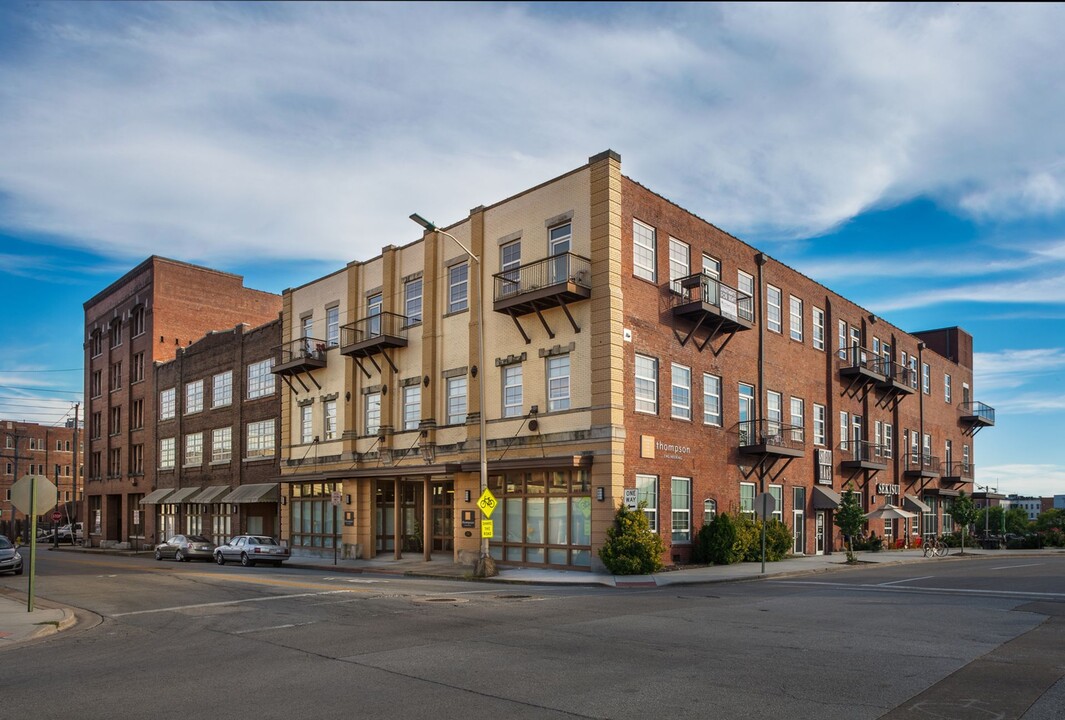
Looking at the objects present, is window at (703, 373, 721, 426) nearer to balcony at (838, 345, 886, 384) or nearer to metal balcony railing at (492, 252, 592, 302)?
metal balcony railing at (492, 252, 592, 302)

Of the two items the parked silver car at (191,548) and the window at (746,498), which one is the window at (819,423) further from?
the parked silver car at (191,548)

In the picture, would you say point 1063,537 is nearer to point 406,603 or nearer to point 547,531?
point 547,531

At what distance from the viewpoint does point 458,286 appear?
3166 centimetres

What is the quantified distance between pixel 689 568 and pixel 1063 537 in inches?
1584

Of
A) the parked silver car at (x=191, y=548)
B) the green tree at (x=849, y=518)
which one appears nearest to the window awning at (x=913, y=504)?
the green tree at (x=849, y=518)

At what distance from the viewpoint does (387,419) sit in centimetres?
3372

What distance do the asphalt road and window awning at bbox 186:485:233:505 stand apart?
81.1 ft

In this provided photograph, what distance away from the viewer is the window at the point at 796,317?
36750 mm

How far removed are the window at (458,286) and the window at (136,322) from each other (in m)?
32.9

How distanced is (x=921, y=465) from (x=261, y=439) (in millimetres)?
35371

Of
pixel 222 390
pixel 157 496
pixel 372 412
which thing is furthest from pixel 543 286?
pixel 157 496

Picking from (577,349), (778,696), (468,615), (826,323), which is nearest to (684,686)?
(778,696)

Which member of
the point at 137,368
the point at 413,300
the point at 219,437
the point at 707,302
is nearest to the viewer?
the point at 707,302

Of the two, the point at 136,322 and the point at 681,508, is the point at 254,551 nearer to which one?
the point at 681,508
